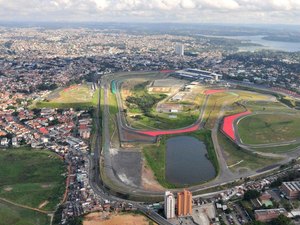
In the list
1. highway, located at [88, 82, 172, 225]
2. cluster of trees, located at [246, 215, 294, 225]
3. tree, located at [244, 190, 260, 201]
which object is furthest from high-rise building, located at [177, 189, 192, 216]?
tree, located at [244, 190, 260, 201]

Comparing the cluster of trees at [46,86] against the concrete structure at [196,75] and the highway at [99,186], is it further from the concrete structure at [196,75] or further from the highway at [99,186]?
the highway at [99,186]

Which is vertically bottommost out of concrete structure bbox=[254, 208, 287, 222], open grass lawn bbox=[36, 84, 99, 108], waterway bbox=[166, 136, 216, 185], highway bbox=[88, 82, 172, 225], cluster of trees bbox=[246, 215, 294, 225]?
open grass lawn bbox=[36, 84, 99, 108]

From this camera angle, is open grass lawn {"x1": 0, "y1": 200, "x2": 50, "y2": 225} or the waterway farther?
the waterway

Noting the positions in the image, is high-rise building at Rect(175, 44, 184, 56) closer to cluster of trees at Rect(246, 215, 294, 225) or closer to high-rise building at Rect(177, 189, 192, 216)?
high-rise building at Rect(177, 189, 192, 216)

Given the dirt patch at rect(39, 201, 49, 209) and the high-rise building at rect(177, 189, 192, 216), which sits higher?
the high-rise building at rect(177, 189, 192, 216)

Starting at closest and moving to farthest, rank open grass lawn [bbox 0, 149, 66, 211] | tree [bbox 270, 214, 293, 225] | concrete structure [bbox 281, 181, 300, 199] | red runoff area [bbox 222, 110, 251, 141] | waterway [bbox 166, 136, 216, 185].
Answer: tree [bbox 270, 214, 293, 225] → concrete structure [bbox 281, 181, 300, 199] → open grass lawn [bbox 0, 149, 66, 211] → waterway [bbox 166, 136, 216, 185] → red runoff area [bbox 222, 110, 251, 141]

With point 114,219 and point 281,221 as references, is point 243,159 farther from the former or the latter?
point 114,219
